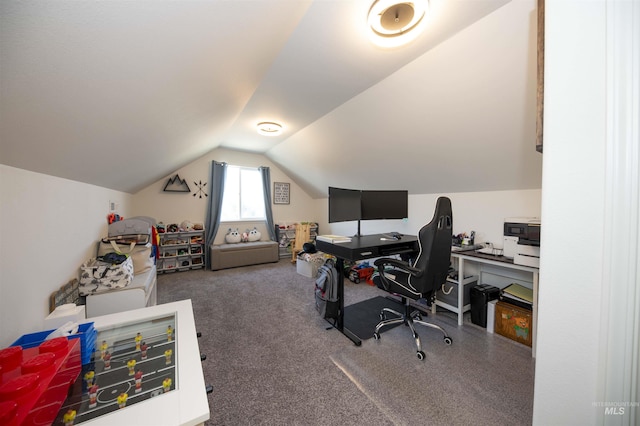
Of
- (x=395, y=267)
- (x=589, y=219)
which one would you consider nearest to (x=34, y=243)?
(x=589, y=219)

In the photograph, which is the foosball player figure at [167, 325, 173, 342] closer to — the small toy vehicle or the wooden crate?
the wooden crate

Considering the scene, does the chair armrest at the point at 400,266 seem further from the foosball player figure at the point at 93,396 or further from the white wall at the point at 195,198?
the white wall at the point at 195,198

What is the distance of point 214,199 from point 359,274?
341 cm

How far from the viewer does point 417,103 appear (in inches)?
84.9

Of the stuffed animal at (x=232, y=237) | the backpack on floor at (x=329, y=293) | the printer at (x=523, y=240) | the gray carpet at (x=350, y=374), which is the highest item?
A: the printer at (x=523, y=240)

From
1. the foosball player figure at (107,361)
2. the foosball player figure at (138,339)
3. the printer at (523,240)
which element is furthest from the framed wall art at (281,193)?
the foosball player figure at (107,361)

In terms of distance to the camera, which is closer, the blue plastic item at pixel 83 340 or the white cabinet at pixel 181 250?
the blue plastic item at pixel 83 340

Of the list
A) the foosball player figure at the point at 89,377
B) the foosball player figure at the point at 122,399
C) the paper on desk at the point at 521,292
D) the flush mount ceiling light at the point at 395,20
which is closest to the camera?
the foosball player figure at the point at 122,399

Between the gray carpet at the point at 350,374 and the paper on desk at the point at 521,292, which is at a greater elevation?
the paper on desk at the point at 521,292

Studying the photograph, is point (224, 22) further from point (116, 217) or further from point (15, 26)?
point (116, 217)

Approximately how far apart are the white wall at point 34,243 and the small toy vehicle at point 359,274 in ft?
10.9

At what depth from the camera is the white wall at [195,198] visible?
4.33 meters

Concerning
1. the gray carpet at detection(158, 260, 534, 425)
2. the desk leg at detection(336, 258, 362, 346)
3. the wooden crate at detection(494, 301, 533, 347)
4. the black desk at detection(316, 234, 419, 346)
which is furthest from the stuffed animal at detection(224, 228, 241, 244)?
the wooden crate at detection(494, 301, 533, 347)

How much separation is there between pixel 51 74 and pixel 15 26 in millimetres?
242
